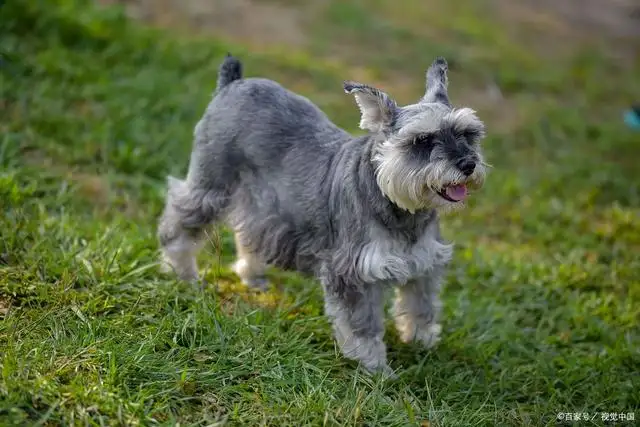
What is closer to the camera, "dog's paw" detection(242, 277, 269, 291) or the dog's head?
the dog's head

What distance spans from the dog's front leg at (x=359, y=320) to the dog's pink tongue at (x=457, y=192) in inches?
28.1

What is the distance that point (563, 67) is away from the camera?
10.5m

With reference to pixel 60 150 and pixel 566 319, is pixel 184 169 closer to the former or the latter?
pixel 60 150

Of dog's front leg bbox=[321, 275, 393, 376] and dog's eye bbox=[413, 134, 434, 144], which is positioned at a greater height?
dog's eye bbox=[413, 134, 434, 144]

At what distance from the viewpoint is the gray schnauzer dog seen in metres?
3.98

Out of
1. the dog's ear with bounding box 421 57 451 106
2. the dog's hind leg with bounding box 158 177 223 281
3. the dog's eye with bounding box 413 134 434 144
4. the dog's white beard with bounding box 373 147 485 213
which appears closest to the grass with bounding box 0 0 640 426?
the dog's hind leg with bounding box 158 177 223 281

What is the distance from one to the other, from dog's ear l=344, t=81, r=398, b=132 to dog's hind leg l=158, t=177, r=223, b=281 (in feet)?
4.05

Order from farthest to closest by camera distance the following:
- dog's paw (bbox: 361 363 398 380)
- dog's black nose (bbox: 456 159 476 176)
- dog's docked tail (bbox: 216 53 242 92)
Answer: dog's docked tail (bbox: 216 53 242 92)
dog's paw (bbox: 361 363 398 380)
dog's black nose (bbox: 456 159 476 176)

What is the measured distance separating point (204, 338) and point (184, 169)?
8.99ft

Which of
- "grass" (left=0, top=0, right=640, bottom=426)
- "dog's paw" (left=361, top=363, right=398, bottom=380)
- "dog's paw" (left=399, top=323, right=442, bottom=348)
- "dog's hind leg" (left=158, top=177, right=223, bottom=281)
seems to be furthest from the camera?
"dog's hind leg" (left=158, top=177, right=223, bottom=281)

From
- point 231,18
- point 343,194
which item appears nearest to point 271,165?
point 343,194

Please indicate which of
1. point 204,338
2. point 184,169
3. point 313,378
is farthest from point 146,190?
point 313,378

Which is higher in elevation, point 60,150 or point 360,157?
point 360,157

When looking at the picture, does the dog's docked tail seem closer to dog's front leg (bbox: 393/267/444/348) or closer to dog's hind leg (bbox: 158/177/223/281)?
dog's hind leg (bbox: 158/177/223/281)
